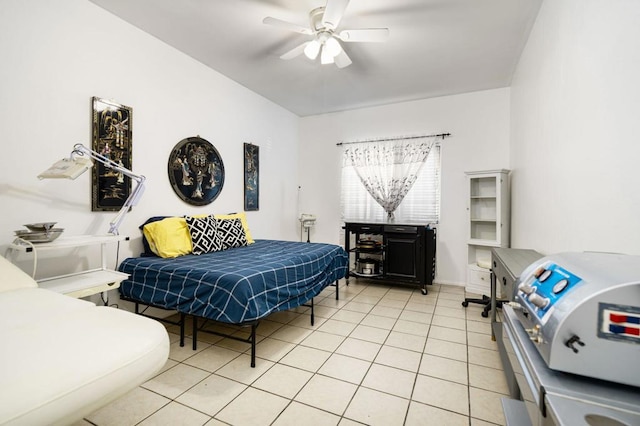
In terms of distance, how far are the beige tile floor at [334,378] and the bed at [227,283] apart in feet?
0.79

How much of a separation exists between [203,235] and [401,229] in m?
2.59

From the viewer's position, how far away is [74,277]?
2.05 metres

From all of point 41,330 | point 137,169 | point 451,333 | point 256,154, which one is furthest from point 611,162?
point 256,154

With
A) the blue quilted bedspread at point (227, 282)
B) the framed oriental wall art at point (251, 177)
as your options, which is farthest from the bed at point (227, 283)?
the framed oriental wall art at point (251, 177)

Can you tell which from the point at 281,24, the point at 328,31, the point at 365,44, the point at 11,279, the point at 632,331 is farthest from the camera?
the point at 365,44

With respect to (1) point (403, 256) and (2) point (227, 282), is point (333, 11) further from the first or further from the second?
(1) point (403, 256)

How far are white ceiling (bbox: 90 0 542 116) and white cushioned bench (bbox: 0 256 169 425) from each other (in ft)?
8.11

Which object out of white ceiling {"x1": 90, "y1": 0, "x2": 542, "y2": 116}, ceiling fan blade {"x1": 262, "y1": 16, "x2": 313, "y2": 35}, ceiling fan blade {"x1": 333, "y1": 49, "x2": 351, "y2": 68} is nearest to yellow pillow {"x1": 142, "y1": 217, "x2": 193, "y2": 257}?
white ceiling {"x1": 90, "y1": 0, "x2": 542, "y2": 116}

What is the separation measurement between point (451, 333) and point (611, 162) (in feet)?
6.44

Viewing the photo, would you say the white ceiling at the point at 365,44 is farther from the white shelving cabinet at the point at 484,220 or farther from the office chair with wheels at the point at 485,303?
the office chair with wheels at the point at 485,303

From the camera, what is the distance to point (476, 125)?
407cm

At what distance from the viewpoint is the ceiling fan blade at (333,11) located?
198 cm

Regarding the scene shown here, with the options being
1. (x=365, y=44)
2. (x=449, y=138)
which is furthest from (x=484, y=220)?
(x=365, y=44)

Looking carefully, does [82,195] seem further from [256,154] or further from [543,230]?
[543,230]
